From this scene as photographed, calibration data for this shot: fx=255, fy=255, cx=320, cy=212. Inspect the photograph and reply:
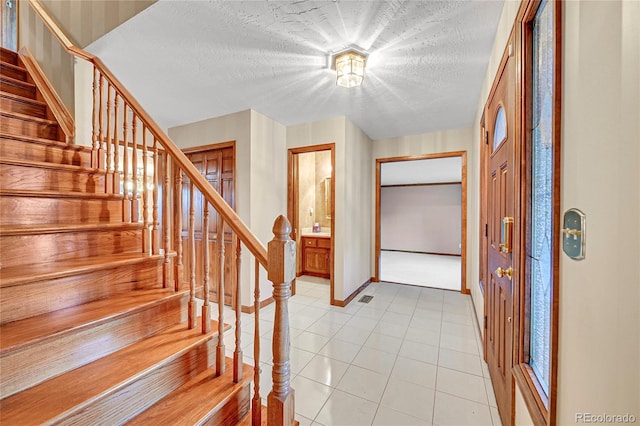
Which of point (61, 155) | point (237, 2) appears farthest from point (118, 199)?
point (237, 2)

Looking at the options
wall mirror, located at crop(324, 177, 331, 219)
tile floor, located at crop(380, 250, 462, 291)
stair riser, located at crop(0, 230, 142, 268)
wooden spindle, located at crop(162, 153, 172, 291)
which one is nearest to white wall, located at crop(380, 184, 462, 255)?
tile floor, located at crop(380, 250, 462, 291)

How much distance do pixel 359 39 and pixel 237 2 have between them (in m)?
0.86

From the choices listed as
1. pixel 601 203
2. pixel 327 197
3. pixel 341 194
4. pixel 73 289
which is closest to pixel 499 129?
pixel 601 203

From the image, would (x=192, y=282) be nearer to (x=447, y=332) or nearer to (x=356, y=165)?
(x=447, y=332)

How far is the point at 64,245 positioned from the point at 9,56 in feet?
8.62

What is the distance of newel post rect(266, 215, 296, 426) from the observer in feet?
3.70

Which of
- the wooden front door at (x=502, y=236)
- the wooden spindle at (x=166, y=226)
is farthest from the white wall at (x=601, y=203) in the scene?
the wooden spindle at (x=166, y=226)

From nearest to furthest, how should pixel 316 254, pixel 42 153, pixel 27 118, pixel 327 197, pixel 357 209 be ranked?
pixel 42 153, pixel 27 118, pixel 357 209, pixel 316 254, pixel 327 197

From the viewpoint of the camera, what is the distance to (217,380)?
134cm

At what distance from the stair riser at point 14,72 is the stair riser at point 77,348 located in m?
2.81

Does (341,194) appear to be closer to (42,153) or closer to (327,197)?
(327,197)

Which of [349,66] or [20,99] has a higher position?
[349,66]

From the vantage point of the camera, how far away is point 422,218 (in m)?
7.94

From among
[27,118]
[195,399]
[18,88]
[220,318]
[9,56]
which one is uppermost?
[9,56]
